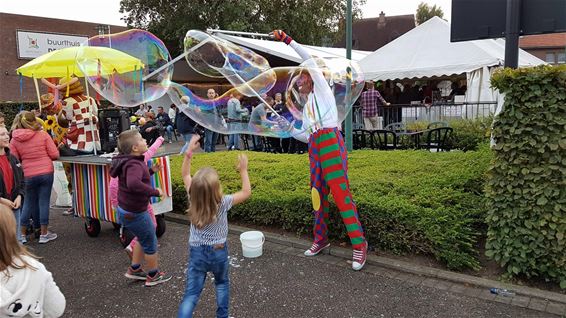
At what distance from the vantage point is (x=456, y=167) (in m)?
6.42

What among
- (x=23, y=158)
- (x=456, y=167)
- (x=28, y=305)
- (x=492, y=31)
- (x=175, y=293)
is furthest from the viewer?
(x=456, y=167)

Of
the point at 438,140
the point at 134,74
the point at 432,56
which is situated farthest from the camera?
the point at 432,56

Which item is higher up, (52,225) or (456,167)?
(456,167)

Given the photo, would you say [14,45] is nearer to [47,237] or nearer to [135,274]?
[47,237]

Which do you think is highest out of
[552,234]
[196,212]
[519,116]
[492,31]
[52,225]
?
[492,31]

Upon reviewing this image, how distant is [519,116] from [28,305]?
12.6ft

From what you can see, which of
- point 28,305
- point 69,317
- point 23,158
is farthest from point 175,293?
point 23,158

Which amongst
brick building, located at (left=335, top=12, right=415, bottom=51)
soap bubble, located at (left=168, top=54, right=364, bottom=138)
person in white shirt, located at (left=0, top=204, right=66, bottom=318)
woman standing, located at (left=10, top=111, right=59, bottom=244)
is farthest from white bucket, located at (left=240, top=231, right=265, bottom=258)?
brick building, located at (left=335, top=12, right=415, bottom=51)

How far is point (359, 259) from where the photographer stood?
4.50m

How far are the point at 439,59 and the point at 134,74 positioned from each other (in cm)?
1037

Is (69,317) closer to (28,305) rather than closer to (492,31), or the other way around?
(28,305)

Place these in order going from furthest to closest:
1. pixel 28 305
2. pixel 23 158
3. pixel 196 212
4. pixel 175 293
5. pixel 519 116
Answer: pixel 23 158
pixel 175 293
pixel 519 116
pixel 196 212
pixel 28 305

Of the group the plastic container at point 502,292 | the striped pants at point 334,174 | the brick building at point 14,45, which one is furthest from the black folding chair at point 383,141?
the brick building at point 14,45

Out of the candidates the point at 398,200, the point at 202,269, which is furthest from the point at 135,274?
the point at 398,200
